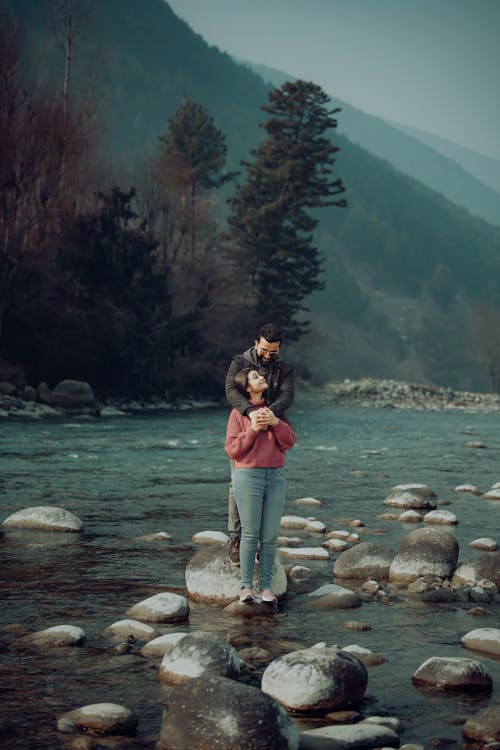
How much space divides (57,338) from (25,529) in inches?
1006

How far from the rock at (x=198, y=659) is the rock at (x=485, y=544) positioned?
494 cm

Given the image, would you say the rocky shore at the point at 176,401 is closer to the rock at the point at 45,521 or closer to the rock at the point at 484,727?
the rock at the point at 45,521

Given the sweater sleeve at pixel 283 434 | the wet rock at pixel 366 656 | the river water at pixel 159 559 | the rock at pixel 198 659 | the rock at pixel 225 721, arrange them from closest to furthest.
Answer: the rock at pixel 225 721 → the river water at pixel 159 559 → the rock at pixel 198 659 → the wet rock at pixel 366 656 → the sweater sleeve at pixel 283 434

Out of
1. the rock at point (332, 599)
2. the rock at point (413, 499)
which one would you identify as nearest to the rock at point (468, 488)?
the rock at point (413, 499)

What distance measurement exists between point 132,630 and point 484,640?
2.23 m

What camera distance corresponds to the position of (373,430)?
29.1 m

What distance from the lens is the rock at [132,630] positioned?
19.9 ft

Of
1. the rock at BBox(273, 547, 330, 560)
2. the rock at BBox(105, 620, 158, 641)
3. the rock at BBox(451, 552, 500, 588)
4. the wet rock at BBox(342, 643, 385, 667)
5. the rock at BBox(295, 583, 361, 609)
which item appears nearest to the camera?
the wet rock at BBox(342, 643, 385, 667)

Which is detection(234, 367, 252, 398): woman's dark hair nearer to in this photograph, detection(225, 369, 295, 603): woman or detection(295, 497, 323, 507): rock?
detection(225, 369, 295, 603): woman

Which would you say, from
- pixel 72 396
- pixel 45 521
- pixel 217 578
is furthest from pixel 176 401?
pixel 217 578

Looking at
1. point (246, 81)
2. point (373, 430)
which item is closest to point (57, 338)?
point (373, 430)

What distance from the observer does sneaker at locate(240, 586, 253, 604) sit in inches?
269

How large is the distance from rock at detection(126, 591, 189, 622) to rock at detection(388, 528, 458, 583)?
7.21 ft

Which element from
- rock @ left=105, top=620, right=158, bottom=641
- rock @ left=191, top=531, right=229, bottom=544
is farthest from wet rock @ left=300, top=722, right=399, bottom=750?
rock @ left=191, top=531, right=229, bottom=544
